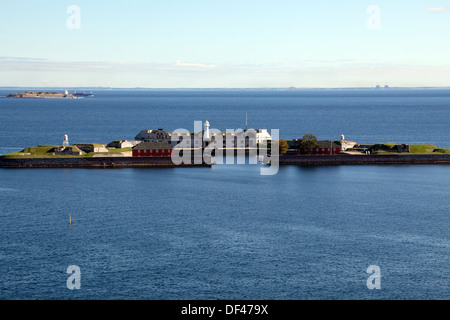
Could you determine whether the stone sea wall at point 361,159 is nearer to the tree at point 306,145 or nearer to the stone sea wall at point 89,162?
the tree at point 306,145

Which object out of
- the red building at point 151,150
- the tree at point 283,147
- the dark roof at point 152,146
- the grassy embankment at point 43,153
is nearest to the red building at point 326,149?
the tree at point 283,147

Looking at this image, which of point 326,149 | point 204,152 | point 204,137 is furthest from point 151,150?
point 326,149

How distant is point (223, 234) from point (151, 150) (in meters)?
47.6

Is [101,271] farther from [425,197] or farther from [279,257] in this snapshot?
[425,197]

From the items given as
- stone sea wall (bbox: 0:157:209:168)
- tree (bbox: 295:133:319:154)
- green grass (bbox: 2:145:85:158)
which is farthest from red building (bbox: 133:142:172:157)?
tree (bbox: 295:133:319:154)

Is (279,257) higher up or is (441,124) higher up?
(441,124)

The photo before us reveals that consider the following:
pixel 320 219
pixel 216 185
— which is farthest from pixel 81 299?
pixel 216 185

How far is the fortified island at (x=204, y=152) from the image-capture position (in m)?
93.5

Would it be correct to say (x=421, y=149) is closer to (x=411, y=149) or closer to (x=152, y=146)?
(x=411, y=149)

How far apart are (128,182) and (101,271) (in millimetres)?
37590

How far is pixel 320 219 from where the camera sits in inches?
2256

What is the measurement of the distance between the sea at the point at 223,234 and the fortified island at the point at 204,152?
4.92 m

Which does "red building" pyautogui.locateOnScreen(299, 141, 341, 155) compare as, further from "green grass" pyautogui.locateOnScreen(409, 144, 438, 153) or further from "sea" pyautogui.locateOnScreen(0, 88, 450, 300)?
"green grass" pyautogui.locateOnScreen(409, 144, 438, 153)

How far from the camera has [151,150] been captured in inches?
3812
